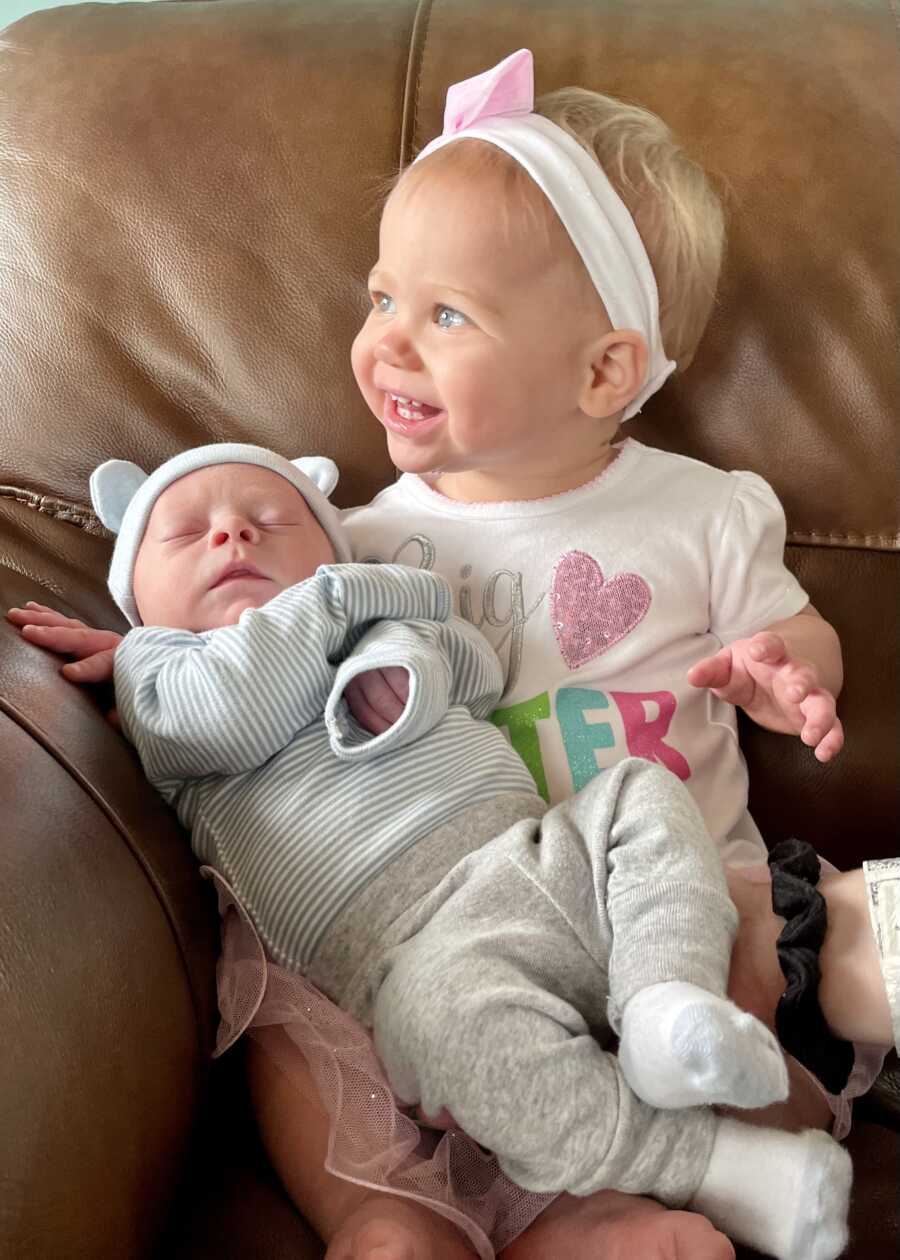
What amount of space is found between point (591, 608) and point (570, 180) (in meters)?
0.37

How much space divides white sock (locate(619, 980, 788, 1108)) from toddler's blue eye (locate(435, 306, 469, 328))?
59cm

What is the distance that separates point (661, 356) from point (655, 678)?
0.30 metres

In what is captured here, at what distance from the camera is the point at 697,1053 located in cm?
75

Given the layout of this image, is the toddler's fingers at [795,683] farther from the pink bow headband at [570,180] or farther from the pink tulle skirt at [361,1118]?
the pink tulle skirt at [361,1118]

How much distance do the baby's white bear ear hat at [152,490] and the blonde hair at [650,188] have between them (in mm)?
275

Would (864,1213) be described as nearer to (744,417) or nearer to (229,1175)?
(229,1175)

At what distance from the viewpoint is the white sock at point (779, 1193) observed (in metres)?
0.78

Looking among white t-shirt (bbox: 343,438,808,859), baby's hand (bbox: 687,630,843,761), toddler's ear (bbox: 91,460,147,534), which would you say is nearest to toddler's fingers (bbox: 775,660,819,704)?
baby's hand (bbox: 687,630,843,761)

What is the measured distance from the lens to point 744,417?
1240mm

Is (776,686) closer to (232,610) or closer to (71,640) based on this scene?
(232,610)

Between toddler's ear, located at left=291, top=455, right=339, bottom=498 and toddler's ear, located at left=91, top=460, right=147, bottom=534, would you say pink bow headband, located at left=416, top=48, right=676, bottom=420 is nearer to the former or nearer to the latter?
toddler's ear, located at left=291, top=455, right=339, bottom=498

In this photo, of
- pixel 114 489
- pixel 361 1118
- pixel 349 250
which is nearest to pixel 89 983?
pixel 361 1118

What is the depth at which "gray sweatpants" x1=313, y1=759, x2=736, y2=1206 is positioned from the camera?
0.79m

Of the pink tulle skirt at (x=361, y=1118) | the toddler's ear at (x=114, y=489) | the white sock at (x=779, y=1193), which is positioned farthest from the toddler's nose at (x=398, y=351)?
the white sock at (x=779, y=1193)
